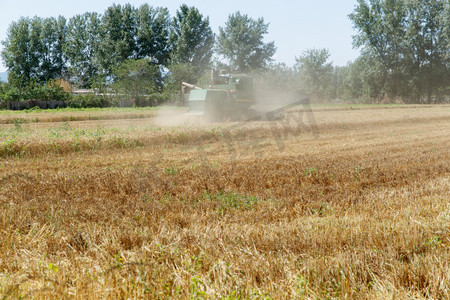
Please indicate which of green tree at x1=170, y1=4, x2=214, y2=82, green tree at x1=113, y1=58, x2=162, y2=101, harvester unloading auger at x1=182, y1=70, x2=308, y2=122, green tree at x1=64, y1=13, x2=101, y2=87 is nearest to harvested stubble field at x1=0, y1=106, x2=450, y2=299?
harvester unloading auger at x1=182, y1=70, x2=308, y2=122

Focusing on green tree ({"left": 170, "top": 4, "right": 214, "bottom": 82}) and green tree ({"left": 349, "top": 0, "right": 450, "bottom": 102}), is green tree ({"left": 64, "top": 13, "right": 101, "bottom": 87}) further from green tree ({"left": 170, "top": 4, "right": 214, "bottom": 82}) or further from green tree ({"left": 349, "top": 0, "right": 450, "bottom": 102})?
green tree ({"left": 349, "top": 0, "right": 450, "bottom": 102})

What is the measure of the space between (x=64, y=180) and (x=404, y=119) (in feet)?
63.8

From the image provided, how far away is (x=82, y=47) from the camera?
6084 cm

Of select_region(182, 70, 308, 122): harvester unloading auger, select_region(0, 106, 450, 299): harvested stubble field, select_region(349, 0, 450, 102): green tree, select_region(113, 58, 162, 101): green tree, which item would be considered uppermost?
select_region(349, 0, 450, 102): green tree

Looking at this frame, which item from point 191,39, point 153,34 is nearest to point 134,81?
point 191,39

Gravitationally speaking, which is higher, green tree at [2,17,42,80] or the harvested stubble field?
green tree at [2,17,42,80]

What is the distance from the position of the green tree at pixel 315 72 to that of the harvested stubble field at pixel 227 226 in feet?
196

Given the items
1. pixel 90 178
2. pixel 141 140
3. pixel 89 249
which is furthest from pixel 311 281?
pixel 141 140

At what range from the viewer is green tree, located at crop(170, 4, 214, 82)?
52.8 meters

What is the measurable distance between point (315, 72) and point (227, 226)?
67.4 m

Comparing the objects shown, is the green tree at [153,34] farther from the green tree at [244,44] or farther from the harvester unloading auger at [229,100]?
the harvester unloading auger at [229,100]

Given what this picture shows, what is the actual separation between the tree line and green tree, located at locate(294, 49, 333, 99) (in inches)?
7.2

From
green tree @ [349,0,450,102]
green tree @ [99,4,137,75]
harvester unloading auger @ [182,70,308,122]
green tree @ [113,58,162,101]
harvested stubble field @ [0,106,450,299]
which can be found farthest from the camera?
green tree @ [99,4,137,75]

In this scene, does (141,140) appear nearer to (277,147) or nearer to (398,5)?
(277,147)
